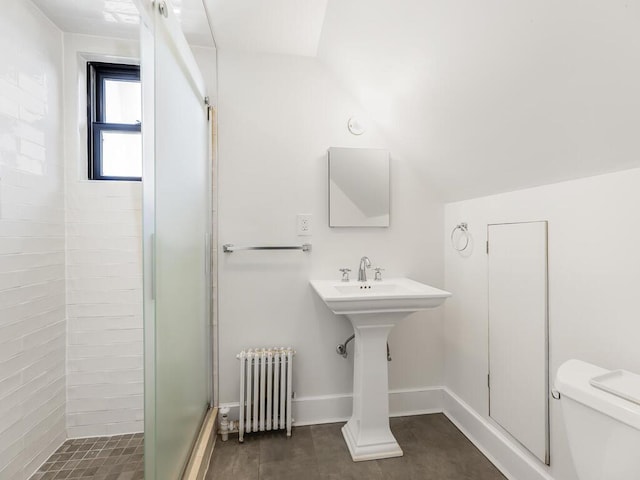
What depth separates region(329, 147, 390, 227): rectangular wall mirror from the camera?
1887mm

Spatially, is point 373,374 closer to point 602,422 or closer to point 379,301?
point 379,301

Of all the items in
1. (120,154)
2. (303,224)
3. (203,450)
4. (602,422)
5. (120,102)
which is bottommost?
(203,450)

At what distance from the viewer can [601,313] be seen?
107 cm

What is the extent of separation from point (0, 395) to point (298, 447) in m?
1.35

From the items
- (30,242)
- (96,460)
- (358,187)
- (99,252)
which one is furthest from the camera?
(358,187)

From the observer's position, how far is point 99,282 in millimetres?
1681

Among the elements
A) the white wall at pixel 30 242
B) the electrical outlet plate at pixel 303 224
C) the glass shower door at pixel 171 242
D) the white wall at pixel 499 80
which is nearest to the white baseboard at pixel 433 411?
the glass shower door at pixel 171 242

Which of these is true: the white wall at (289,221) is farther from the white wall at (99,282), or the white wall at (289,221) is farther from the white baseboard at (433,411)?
the white wall at (99,282)

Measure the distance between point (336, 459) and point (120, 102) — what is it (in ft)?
7.51

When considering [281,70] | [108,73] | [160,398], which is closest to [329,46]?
[281,70]

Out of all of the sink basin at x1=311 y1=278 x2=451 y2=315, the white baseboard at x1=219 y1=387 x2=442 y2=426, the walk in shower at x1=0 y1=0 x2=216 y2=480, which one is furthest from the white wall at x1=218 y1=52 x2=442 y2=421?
the sink basin at x1=311 y1=278 x2=451 y2=315

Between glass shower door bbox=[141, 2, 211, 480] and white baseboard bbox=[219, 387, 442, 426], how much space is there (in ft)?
1.82

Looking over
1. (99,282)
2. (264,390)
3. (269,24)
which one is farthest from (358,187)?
(99,282)

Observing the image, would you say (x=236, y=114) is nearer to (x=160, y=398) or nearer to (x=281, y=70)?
(x=281, y=70)
